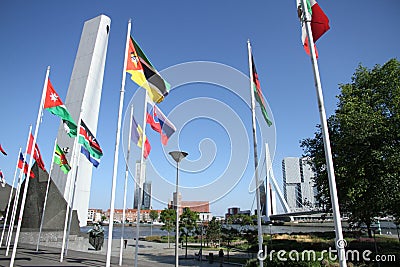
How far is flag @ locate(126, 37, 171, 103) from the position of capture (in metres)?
10.6

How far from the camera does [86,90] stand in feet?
118

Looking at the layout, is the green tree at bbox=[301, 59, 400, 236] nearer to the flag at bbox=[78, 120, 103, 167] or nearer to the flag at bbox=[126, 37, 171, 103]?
the flag at bbox=[126, 37, 171, 103]

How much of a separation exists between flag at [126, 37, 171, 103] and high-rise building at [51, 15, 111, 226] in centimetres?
2524

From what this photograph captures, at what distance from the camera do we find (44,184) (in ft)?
86.5

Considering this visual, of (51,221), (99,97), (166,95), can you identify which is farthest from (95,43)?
(166,95)

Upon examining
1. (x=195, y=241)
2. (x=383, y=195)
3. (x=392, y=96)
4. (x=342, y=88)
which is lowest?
(x=195, y=241)

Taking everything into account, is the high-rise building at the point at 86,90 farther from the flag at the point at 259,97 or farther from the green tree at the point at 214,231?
the flag at the point at 259,97

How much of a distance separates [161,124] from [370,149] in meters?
12.2

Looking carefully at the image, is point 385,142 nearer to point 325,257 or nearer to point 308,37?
point 325,257

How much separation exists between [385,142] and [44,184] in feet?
89.0

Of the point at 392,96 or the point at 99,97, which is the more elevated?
the point at 99,97

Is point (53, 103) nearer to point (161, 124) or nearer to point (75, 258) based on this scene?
point (161, 124)

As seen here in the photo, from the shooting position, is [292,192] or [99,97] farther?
[292,192]

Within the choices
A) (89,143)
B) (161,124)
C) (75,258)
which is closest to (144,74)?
(161,124)
